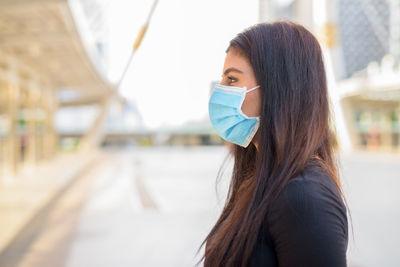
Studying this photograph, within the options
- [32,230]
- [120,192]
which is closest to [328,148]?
[32,230]

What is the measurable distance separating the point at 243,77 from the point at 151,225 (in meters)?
4.83

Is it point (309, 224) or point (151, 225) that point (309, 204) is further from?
point (151, 225)

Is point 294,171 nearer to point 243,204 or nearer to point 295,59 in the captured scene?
point 243,204

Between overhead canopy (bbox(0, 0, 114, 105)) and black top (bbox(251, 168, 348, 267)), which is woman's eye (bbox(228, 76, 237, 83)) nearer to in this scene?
black top (bbox(251, 168, 348, 267))

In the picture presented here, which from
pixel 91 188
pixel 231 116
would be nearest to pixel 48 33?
pixel 91 188

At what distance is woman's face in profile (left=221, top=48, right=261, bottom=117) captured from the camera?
1.24 m

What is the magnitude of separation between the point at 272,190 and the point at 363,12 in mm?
59100

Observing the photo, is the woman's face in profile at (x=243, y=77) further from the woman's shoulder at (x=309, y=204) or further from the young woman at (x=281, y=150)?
the woman's shoulder at (x=309, y=204)

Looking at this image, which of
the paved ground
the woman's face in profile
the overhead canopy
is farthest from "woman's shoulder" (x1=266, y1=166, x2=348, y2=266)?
the overhead canopy

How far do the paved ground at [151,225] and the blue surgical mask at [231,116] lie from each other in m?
0.56

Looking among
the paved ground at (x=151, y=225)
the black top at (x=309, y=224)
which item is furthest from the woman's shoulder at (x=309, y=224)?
the paved ground at (x=151, y=225)

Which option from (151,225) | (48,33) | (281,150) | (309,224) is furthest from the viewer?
(48,33)

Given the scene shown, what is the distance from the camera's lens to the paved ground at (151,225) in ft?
14.0

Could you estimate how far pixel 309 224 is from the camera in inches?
38.4
